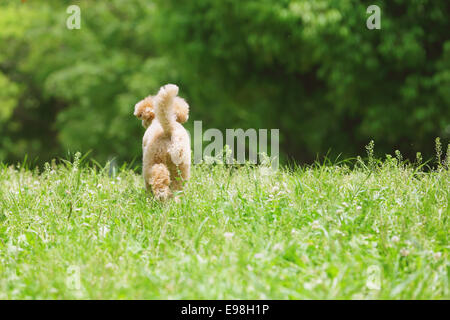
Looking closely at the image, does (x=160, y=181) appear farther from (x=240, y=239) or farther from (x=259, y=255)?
(x=259, y=255)

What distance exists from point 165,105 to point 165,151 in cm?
34

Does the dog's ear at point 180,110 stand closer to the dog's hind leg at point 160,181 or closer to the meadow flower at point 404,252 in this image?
the dog's hind leg at point 160,181

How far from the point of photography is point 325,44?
9.73 m

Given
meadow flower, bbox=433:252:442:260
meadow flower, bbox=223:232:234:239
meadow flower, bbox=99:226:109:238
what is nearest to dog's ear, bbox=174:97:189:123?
meadow flower, bbox=99:226:109:238

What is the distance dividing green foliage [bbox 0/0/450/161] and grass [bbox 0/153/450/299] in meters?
1.35

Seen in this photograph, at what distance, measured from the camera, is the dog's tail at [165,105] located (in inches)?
155

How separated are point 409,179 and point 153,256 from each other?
214 centimetres

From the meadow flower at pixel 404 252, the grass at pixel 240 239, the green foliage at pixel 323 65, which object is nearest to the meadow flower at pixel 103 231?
the grass at pixel 240 239

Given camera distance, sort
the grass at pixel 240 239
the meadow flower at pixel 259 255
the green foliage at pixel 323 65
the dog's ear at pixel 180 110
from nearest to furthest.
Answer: the grass at pixel 240 239
the meadow flower at pixel 259 255
the dog's ear at pixel 180 110
the green foliage at pixel 323 65

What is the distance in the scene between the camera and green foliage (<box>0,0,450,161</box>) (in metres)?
9.64

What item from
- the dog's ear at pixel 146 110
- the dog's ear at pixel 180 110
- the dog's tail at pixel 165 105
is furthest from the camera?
the dog's ear at pixel 146 110

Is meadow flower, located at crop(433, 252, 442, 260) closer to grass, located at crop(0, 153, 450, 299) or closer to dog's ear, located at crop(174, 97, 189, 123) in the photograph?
grass, located at crop(0, 153, 450, 299)

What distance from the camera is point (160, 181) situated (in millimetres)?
3947

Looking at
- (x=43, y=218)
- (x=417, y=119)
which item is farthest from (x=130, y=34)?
(x=43, y=218)
